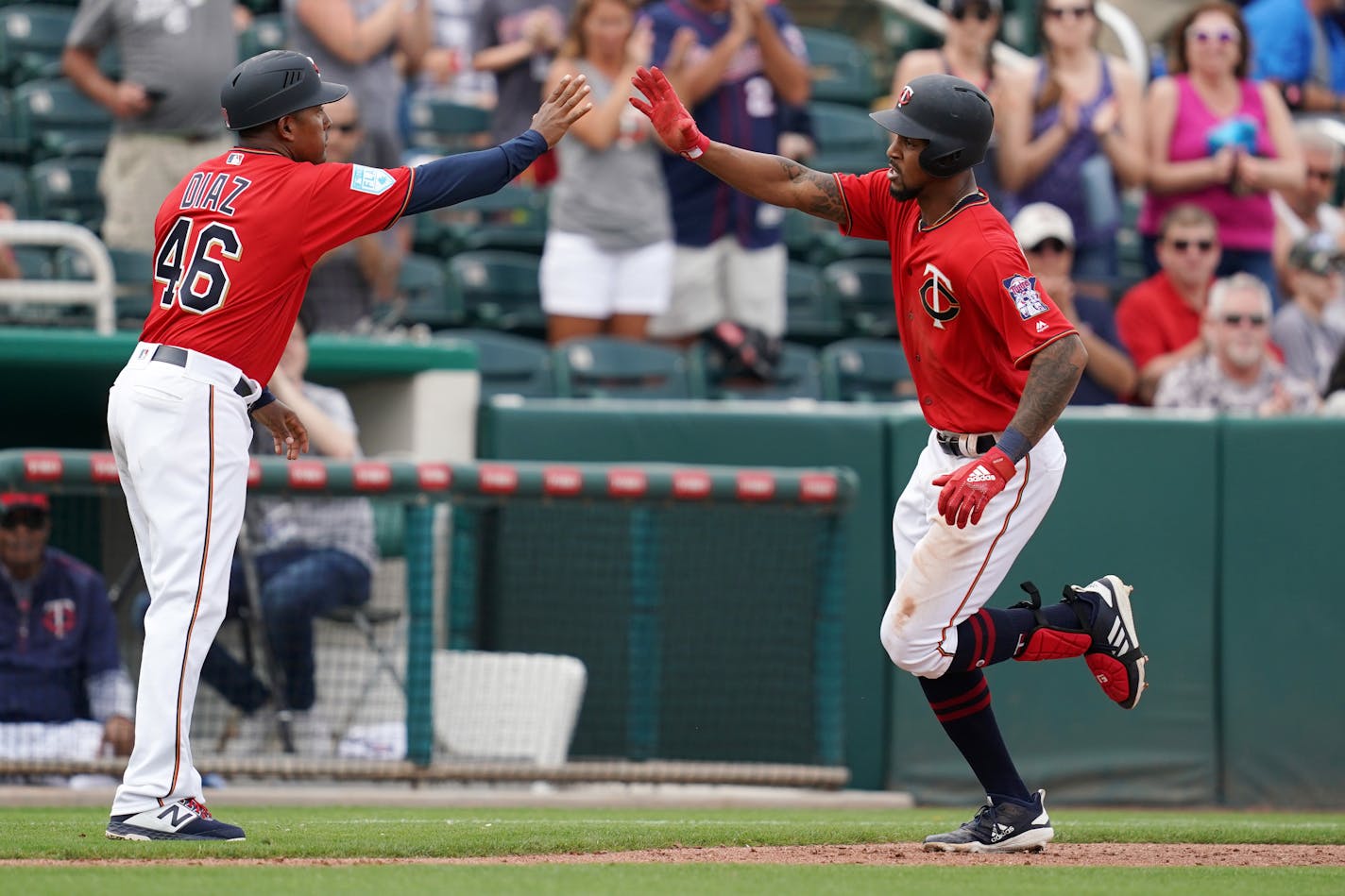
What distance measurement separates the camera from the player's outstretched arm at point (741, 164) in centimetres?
558

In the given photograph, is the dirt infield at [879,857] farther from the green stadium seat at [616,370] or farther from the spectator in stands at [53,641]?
the green stadium seat at [616,370]

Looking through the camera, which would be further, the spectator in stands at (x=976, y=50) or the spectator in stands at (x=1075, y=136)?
the spectator in stands at (x=976, y=50)

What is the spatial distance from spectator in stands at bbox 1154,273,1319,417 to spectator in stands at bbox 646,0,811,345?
196 cm

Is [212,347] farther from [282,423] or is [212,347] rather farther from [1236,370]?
[1236,370]

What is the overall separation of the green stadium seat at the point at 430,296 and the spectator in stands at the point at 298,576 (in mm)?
2379

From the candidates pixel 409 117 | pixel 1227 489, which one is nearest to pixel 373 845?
pixel 1227 489

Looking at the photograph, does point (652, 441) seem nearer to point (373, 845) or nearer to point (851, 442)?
point (851, 442)

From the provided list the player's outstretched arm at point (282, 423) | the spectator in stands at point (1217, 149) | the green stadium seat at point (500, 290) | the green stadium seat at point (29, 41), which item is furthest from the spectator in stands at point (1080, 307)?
the green stadium seat at point (29, 41)

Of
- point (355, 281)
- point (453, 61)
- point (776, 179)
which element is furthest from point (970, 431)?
point (453, 61)

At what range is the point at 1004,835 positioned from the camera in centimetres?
536

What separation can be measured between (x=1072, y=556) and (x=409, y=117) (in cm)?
517

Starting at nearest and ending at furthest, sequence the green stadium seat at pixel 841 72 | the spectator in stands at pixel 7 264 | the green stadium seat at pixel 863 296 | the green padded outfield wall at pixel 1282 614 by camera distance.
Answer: the green padded outfield wall at pixel 1282 614 → the spectator in stands at pixel 7 264 → the green stadium seat at pixel 863 296 → the green stadium seat at pixel 841 72

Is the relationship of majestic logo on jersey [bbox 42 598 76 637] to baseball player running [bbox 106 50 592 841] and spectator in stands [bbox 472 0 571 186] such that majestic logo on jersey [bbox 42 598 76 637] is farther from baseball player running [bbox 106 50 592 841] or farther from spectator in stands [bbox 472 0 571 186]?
spectator in stands [bbox 472 0 571 186]

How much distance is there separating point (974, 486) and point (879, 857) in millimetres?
1019
